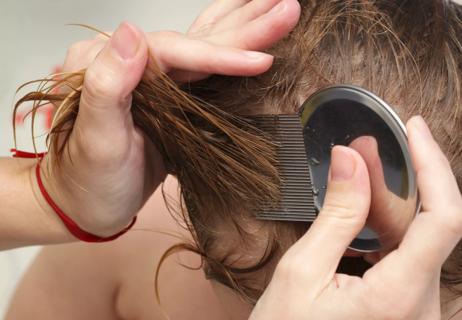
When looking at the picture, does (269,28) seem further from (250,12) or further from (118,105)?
(118,105)

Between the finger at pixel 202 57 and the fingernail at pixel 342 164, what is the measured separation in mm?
111

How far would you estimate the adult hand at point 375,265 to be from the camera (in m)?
0.47

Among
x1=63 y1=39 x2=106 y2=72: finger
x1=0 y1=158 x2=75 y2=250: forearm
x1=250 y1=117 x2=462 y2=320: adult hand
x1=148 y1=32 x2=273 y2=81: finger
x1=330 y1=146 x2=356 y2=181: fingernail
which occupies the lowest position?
x1=0 y1=158 x2=75 y2=250: forearm

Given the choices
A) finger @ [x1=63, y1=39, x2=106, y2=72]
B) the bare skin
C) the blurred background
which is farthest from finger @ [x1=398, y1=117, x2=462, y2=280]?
the blurred background

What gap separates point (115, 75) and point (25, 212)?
12.6 inches

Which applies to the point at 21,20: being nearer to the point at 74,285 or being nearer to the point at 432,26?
the point at 74,285

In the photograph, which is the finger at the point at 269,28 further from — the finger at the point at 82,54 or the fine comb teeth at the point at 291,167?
the finger at the point at 82,54

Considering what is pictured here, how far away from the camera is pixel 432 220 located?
46cm

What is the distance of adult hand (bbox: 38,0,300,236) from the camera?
55cm

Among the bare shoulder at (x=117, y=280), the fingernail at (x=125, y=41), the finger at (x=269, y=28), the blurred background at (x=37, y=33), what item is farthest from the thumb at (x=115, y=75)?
the blurred background at (x=37, y=33)

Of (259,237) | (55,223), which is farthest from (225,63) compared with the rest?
(55,223)

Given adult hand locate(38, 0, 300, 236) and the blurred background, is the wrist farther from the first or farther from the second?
the blurred background

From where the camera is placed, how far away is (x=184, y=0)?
157cm

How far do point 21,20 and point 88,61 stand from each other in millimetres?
922
